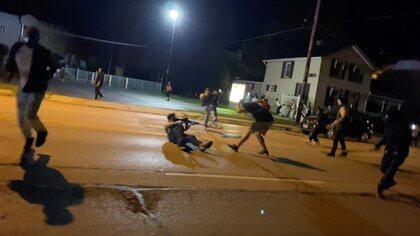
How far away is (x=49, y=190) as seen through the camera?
19.0 ft

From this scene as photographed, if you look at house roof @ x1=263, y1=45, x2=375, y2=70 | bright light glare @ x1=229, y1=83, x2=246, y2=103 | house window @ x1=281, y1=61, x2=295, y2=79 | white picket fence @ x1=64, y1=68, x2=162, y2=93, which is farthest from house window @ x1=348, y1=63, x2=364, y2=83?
white picket fence @ x1=64, y1=68, x2=162, y2=93

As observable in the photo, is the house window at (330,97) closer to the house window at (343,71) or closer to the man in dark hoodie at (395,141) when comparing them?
the house window at (343,71)

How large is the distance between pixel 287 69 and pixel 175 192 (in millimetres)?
36547

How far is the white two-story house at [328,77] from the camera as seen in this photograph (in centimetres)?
3862

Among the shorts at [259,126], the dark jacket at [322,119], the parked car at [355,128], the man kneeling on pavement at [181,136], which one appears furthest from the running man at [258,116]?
the parked car at [355,128]

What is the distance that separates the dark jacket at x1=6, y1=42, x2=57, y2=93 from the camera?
662cm

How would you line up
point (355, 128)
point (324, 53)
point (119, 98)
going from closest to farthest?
point (355, 128) → point (119, 98) → point (324, 53)

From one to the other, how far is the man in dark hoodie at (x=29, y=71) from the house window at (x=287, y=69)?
35848 millimetres

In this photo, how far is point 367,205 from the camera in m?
7.86

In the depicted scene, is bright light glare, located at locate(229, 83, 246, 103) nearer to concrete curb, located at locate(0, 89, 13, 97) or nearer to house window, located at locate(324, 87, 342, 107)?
house window, located at locate(324, 87, 342, 107)

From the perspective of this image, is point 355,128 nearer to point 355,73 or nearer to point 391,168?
point 391,168

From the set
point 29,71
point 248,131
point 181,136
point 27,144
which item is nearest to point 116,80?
point 248,131

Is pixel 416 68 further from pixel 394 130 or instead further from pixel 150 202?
pixel 150 202

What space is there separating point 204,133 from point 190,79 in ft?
119
